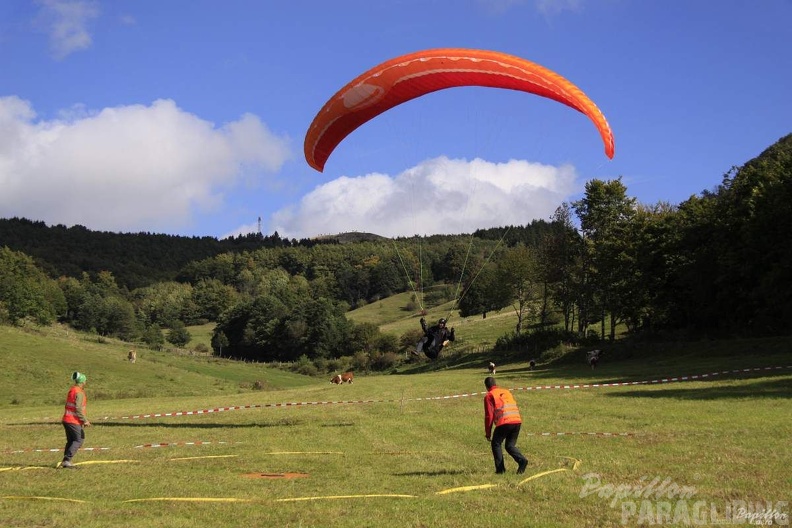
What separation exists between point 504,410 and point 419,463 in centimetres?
276

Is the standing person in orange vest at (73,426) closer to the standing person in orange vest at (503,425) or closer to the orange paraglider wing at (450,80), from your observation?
the standing person in orange vest at (503,425)

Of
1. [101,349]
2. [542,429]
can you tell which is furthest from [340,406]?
[101,349]

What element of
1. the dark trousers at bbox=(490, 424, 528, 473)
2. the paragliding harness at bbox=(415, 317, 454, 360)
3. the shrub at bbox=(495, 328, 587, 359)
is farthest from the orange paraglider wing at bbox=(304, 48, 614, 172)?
the shrub at bbox=(495, 328, 587, 359)

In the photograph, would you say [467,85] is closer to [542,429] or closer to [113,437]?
[542,429]

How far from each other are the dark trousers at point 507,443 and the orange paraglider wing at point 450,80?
10.6 meters

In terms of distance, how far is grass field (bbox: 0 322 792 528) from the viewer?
9.36m

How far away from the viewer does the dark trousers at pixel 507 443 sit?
11.7 metres

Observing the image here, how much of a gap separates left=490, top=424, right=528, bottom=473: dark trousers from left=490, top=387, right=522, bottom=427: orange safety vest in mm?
88

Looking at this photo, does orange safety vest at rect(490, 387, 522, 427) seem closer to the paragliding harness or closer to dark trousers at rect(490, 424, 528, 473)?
dark trousers at rect(490, 424, 528, 473)

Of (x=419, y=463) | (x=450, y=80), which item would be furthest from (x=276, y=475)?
(x=450, y=80)

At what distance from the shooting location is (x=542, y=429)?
17812 mm

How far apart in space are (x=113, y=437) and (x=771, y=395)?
20.1 meters

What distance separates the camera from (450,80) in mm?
19156

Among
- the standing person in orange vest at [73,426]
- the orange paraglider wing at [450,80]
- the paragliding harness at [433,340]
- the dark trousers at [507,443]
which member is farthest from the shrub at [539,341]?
the standing person in orange vest at [73,426]
